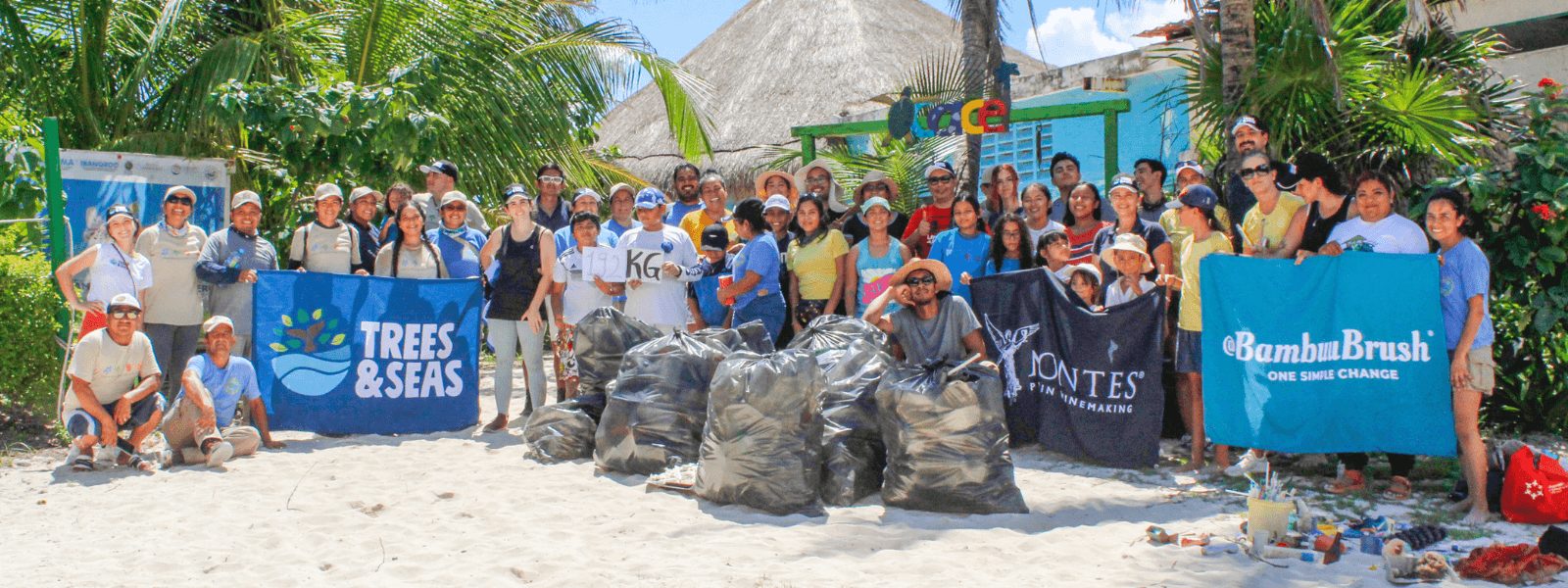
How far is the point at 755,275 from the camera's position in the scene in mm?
7617

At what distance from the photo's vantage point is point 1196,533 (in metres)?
5.26

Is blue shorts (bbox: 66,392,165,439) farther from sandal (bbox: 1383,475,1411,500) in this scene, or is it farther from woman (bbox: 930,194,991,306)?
sandal (bbox: 1383,475,1411,500)

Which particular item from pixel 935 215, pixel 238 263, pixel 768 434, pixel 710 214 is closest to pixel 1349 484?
pixel 768 434

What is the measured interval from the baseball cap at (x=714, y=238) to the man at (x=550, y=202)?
131 cm

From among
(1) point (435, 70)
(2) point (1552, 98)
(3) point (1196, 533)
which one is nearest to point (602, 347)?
(3) point (1196, 533)

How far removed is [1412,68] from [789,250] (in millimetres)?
4300

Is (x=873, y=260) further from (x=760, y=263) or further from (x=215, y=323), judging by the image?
(x=215, y=323)

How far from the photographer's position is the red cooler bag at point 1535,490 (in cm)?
520

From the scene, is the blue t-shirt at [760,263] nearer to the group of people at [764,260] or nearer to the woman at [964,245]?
the group of people at [764,260]

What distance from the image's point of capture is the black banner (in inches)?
260

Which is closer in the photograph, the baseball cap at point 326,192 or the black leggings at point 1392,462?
the black leggings at point 1392,462

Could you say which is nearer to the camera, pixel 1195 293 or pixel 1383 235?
pixel 1383 235

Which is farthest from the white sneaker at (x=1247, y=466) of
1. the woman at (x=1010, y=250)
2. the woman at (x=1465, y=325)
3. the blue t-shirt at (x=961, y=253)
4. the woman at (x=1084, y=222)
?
the blue t-shirt at (x=961, y=253)

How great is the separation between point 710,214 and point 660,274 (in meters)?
1.06
